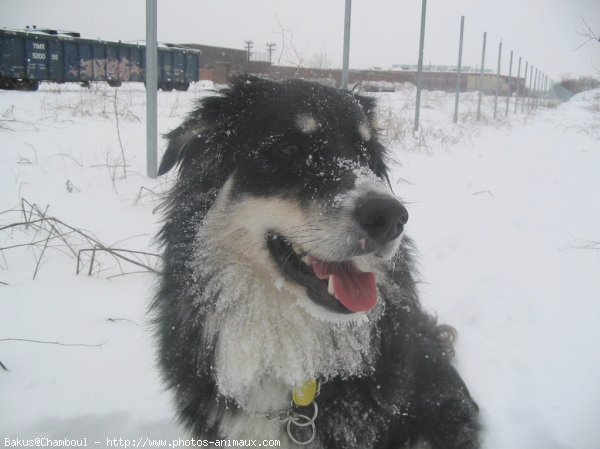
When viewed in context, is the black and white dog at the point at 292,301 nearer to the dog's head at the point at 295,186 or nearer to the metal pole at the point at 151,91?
the dog's head at the point at 295,186

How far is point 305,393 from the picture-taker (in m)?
1.91

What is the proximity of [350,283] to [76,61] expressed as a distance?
2448 centimetres

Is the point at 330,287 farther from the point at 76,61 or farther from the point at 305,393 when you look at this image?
the point at 76,61

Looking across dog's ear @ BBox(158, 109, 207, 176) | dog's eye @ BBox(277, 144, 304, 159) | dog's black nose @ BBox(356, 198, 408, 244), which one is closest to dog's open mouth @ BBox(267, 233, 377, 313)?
dog's black nose @ BBox(356, 198, 408, 244)

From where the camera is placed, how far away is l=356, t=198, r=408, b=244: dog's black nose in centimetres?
167

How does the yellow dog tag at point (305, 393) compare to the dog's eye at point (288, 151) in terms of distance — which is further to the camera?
the dog's eye at point (288, 151)

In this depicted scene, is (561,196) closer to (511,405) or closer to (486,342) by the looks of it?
(486,342)

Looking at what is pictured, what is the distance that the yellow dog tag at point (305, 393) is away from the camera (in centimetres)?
190

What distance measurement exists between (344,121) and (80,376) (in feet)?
6.88

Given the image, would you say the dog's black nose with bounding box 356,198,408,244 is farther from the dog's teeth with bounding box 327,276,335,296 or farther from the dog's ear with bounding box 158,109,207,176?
the dog's ear with bounding box 158,109,207,176

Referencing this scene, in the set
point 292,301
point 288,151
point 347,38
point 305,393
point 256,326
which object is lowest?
point 305,393

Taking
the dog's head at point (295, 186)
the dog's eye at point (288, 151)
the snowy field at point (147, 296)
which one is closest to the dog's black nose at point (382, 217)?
the dog's head at point (295, 186)

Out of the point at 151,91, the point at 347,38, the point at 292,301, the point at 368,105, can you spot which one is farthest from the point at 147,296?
the point at 347,38

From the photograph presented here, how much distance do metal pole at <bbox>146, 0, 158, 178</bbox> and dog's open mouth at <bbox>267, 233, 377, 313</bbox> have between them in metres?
4.34
